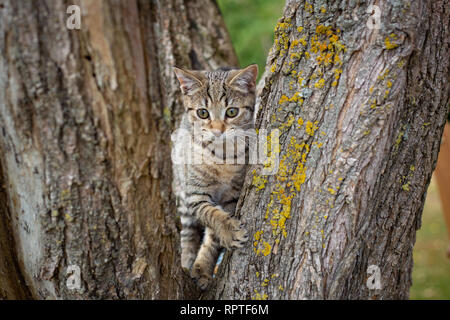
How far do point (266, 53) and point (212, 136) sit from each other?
3401 mm

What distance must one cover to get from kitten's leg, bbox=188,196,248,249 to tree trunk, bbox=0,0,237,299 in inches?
13.1

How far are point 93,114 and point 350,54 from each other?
121cm

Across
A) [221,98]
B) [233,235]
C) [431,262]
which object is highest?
[221,98]

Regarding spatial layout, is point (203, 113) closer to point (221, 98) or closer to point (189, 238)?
point (221, 98)

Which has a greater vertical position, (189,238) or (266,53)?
(266,53)

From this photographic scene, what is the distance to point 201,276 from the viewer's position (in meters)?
2.72

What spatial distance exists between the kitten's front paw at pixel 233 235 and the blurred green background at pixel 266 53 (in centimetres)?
366

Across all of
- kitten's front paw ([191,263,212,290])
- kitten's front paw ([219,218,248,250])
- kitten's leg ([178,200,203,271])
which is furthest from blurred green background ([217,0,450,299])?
kitten's front paw ([219,218,248,250])

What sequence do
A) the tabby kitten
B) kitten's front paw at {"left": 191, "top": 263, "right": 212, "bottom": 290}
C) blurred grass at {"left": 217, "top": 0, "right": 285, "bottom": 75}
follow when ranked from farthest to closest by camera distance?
blurred grass at {"left": 217, "top": 0, "right": 285, "bottom": 75}, the tabby kitten, kitten's front paw at {"left": 191, "top": 263, "right": 212, "bottom": 290}

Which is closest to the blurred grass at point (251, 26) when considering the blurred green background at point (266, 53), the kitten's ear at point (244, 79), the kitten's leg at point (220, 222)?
the blurred green background at point (266, 53)

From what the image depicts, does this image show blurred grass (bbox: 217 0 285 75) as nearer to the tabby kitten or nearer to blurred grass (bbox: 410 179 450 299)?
the tabby kitten

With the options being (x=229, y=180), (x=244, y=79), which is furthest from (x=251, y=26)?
(x=229, y=180)

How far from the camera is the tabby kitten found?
2.79 metres
